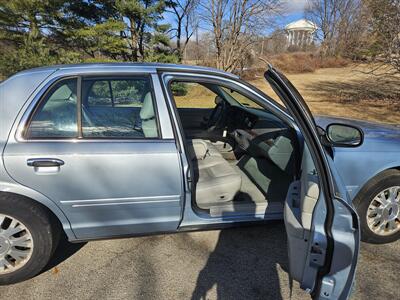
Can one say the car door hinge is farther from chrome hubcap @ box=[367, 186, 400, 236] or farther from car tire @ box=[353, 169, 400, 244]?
chrome hubcap @ box=[367, 186, 400, 236]

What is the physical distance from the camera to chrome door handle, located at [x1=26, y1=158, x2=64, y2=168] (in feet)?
6.33

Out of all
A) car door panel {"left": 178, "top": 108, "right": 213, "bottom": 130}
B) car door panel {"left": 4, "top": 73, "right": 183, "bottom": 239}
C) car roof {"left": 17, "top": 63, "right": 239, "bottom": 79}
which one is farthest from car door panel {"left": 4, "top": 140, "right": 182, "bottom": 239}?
car door panel {"left": 178, "top": 108, "right": 213, "bottom": 130}

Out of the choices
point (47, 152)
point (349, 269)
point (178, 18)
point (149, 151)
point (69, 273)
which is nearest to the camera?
point (349, 269)

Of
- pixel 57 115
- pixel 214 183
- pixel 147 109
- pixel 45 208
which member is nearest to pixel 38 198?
pixel 45 208

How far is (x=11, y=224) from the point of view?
206 cm

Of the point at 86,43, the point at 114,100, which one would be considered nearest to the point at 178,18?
the point at 86,43

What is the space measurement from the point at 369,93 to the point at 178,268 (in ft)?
47.7

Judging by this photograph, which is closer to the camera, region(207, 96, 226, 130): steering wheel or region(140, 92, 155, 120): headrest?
region(140, 92, 155, 120): headrest

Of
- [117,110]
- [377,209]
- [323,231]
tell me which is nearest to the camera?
[323,231]

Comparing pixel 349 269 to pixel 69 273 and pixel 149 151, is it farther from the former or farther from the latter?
pixel 69 273

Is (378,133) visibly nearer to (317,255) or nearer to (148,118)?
(317,255)

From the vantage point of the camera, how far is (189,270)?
2.39 m

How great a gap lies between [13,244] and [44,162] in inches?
27.0

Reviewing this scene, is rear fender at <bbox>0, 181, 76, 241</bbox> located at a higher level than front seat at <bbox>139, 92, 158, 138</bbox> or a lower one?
lower
